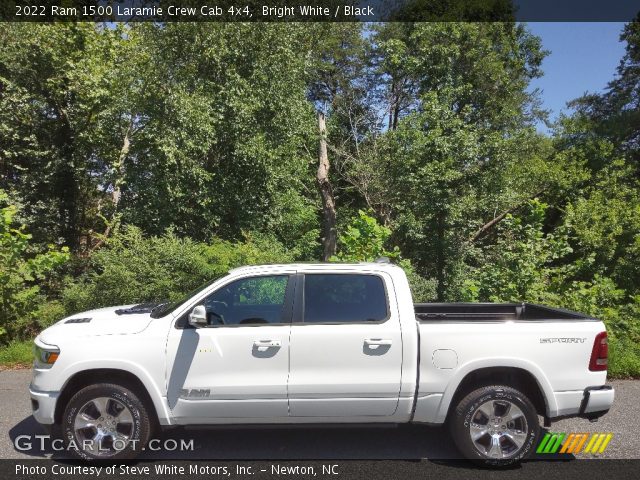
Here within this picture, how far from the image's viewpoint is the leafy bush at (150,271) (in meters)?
9.46

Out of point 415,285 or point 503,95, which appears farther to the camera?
point 503,95

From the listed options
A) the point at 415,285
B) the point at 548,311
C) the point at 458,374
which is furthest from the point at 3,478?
the point at 415,285

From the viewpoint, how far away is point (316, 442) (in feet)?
16.7

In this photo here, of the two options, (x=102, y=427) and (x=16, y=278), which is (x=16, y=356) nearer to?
(x=16, y=278)

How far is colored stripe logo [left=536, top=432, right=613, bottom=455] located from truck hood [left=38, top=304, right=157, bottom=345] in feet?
12.4

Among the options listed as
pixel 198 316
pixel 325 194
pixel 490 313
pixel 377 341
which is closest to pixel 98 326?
pixel 198 316

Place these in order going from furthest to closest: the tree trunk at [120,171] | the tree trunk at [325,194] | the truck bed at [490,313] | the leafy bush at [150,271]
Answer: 1. the tree trunk at [325,194]
2. the tree trunk at [120,171]
3. the leafy bush at [150,271]
4. the truck bed at [490,313]

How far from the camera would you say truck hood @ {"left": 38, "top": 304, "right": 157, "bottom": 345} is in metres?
4.54

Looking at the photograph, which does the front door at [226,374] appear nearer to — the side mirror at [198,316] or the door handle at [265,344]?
the door handle at [265,344]

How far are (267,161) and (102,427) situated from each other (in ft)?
37.9

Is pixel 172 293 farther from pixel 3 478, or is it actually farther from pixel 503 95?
pixel 503 95

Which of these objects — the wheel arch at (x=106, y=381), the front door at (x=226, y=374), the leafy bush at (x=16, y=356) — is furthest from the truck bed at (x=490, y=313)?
the leafy bush at (x=16, y=356)

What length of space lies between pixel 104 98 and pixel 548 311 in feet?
46.2

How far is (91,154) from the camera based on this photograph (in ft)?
55.5
